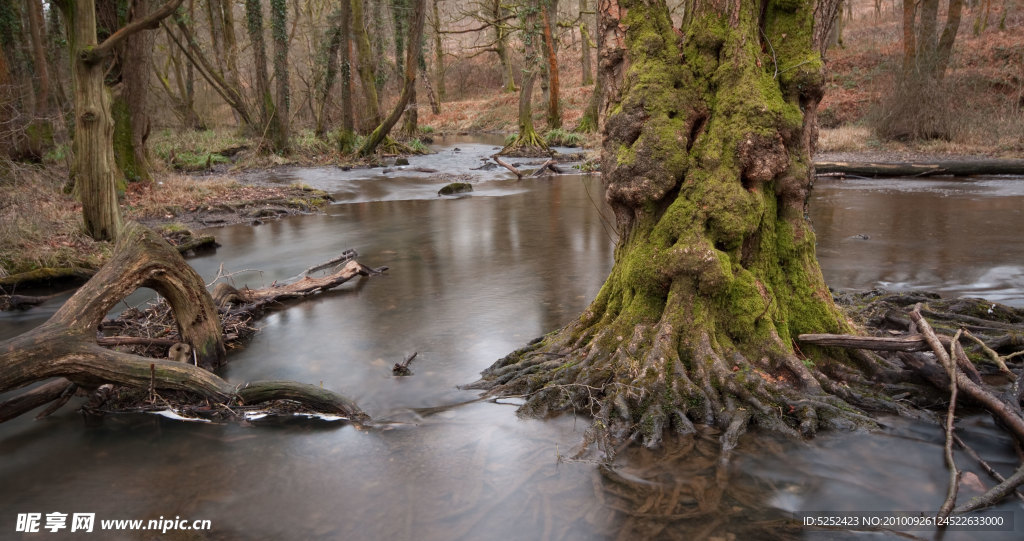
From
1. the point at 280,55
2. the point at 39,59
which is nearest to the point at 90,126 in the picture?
the point at 39,59

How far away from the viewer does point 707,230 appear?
15.7 feet

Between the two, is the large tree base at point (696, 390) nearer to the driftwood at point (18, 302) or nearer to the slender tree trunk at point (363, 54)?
the driftwood at point (18, 302)

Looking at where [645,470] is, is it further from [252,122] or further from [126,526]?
[252,122]

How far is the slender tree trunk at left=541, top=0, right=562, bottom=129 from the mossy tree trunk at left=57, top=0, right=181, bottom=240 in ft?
76.6

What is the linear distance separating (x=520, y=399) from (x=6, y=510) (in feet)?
11.7

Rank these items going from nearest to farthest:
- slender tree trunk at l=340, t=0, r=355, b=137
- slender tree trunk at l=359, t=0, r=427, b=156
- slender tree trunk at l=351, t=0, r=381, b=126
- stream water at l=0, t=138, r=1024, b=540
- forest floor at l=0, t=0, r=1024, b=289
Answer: stream water at l=0, t=138, r=1024, b=540 → forest floor at l=0, t=0, r=1024, b=289 → slender tree trunk at l=359, t=0, r=427, b=156 → slender tree trunk at l=340, t=0, r=355, b=137 → slender tree trunk at l=351, t=0, r=381, b=126

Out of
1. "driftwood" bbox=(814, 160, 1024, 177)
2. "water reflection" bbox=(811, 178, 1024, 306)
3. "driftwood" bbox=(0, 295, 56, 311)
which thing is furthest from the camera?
"driftwood" bbox=(814, 160, 1024, 177)

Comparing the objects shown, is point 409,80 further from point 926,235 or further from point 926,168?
point 926,235

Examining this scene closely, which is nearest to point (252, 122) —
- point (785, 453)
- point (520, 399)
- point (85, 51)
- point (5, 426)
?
point (85, 51)

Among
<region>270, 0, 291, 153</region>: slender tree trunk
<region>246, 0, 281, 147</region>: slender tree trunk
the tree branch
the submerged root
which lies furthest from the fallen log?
<region>246, 0, 281, 147</region>: slender tree trunk

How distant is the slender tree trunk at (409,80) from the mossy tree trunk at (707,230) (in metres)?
19.3

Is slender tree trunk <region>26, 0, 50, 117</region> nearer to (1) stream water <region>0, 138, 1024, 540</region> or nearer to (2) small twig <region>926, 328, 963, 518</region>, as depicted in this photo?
(1) stream water <region>0, 138, 1024, 540</region>

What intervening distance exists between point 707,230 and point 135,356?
4.68 meters

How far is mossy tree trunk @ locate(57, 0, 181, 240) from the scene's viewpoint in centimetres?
897
